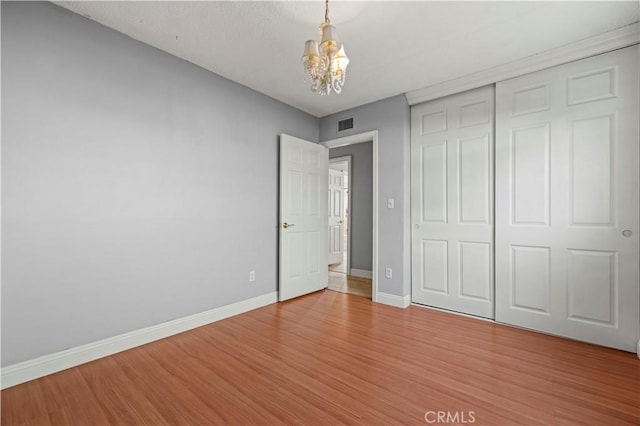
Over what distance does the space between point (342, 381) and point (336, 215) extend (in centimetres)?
480

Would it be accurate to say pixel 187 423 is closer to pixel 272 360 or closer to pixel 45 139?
pixel 272 360

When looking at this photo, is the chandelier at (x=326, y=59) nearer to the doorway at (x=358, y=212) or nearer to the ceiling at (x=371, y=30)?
the ceiling at (x=371, y=30)

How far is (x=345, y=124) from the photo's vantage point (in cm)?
401

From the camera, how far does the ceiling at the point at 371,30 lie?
6.64ft

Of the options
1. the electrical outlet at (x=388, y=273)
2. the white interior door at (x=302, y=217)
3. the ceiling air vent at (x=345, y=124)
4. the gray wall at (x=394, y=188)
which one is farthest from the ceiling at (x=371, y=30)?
the electrical outlet at (x=388, y=273)

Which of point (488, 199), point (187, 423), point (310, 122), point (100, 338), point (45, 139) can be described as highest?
point (310, 122)

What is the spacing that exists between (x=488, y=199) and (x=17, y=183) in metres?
3.92

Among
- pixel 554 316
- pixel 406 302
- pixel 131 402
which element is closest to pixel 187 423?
pixel 131 402

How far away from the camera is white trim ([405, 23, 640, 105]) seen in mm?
2285

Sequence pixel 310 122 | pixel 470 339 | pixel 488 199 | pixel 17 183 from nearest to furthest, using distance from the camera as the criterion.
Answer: pixel 17 183 → pixel 470 339 → pixel 488 199 → pixel 310 122

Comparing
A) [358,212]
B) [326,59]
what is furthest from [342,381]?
[358,212]

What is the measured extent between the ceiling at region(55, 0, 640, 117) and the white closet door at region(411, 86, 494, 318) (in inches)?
19.5

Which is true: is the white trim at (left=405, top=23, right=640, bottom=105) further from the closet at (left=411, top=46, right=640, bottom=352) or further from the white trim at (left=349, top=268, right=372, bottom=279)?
the white trim at (left=349, top=268, right=372, bottom=279)

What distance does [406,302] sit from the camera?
3.46m
